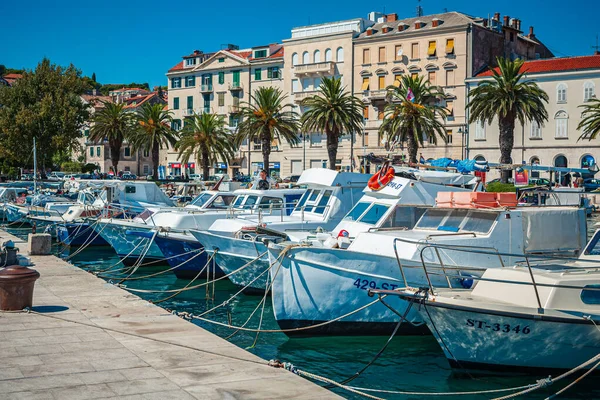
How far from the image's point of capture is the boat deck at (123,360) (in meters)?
10.5

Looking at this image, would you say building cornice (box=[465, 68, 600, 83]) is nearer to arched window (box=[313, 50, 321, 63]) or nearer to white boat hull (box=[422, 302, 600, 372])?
arched window (box=[313, 50, 321, 63])

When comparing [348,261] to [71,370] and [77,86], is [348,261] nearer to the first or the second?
[71,370]

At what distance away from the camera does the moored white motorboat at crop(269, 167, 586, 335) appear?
16484 millimetres

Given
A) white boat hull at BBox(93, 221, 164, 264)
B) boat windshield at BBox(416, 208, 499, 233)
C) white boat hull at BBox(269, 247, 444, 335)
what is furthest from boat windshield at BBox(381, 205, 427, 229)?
white boat hull at BBox(93, 221, 164, 264)

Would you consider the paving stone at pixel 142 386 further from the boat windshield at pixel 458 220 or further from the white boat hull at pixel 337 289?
the boat windshield at pixel 458 220

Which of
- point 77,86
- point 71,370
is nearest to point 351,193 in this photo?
point 71,370

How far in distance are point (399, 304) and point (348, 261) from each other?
1.69 meters

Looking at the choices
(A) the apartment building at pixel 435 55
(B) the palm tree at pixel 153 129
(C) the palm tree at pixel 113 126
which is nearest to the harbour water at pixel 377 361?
(B) the palm tree at pixel 153 129

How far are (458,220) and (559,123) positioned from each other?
5400 centimetres

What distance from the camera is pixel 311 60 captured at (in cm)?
8394

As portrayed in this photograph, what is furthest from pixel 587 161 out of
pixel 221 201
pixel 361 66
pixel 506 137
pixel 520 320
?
pixel 520 320

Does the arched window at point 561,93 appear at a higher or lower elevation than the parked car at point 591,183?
higher

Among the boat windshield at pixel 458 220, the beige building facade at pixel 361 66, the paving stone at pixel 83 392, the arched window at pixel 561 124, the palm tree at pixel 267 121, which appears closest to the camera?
the paving stone at pixel 83 392

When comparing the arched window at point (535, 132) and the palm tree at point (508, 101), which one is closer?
the palm tree at point (508, 101)
